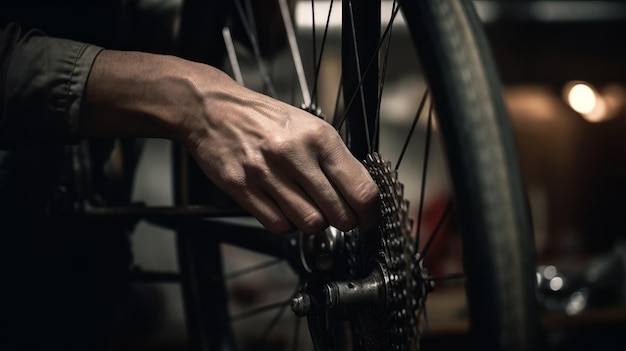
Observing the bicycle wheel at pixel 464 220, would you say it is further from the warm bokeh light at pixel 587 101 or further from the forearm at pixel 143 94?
the warm bokeh light at pixel 587 101

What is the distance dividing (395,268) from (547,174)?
11.6 ft

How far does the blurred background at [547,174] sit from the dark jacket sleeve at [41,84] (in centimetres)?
145

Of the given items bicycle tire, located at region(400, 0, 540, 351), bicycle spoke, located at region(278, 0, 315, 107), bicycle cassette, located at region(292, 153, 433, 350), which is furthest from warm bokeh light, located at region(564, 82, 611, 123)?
bicycle tire, located at region(400, 0, 540, 351)

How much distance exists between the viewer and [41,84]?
618 mm

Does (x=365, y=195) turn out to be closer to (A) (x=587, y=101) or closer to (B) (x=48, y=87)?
(B) (x=48, y=87)

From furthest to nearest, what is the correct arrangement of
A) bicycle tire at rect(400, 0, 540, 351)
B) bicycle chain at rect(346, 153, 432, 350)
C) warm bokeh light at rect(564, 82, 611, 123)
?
warm bokeh light at rect(564, 82, 611, 123) → bicycle chain at rect(346, 153, 432, 350) → bicycle tire at rect(400, 0, 540, 351)

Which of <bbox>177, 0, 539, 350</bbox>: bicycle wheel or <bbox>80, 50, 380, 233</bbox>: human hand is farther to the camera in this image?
<bbox>80, 50, 380, 233</bbox>: human hand

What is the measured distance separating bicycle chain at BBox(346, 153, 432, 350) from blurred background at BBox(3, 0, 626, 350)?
1.53 m

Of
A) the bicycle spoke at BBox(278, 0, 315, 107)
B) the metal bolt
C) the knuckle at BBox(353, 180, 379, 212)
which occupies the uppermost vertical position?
the bicycle spoke at BBox(278, 0, 315, 107)

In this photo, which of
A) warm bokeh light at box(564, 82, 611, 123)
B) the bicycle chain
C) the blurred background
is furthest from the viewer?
warm bokeh light at box(564, 82, 611, 123)

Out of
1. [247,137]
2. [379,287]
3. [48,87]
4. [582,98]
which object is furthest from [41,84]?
[582,98]

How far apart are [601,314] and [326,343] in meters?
1.76

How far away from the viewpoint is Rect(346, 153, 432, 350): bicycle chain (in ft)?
1.75

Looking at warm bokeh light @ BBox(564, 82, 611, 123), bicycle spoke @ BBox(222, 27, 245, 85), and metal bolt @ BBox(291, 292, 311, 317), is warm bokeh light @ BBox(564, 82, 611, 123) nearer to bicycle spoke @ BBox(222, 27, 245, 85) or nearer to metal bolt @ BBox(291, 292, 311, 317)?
bicycle spoke @ BBox(222, 27, 245, 85)
